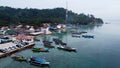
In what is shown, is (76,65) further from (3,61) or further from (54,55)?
(3,61)

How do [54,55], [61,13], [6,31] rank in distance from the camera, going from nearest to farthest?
[54,55]
[6,31]
[61,13]

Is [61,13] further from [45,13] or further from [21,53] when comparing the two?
[21,53]

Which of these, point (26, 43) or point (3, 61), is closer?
point (3, 61)

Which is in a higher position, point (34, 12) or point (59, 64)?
point (34, 12)

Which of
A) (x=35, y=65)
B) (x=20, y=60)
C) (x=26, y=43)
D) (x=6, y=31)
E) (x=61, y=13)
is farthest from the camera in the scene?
(x=61, y=13)

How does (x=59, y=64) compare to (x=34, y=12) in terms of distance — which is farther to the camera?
(x=34, y=12)

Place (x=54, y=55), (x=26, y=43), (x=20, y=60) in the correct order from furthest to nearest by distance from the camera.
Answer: (x=26, y=43)
(x=54, y=55)
(x=20, y=60)

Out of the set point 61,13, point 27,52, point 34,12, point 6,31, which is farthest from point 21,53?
point 61,13

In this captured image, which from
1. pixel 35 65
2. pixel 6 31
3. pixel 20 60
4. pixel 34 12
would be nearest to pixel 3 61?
pixel 20 60

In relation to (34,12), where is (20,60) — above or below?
below
